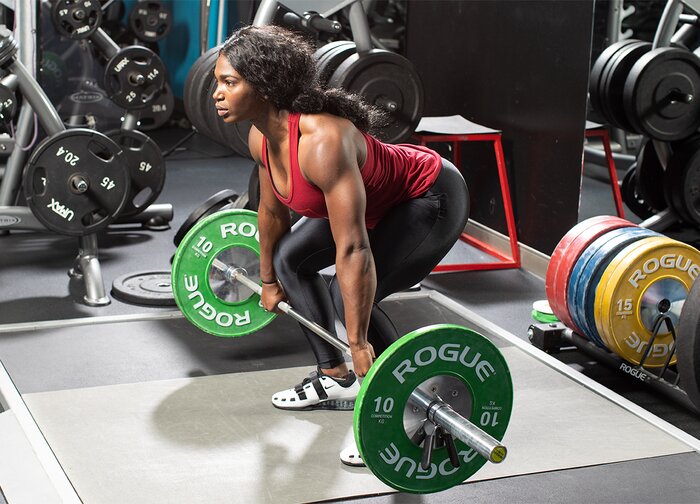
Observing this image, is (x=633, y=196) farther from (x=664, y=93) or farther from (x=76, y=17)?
(x=76, y=17)

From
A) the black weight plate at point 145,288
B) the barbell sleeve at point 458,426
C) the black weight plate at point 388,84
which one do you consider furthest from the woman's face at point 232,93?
the black weight plate at point 388,84

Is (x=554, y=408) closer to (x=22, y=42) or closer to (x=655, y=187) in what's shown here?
(x=655, y=187)

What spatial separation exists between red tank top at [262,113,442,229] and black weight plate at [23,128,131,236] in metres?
1.39

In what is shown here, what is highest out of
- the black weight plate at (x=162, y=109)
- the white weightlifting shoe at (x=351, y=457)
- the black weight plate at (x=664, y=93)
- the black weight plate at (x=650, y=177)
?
the black weight plate at (x=664, y=93)

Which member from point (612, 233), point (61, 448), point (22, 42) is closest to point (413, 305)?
point (612, 233)

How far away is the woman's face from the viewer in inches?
82.2

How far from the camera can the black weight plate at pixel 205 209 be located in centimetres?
396

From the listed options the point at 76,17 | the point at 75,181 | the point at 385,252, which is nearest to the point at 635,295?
the point at 385,252

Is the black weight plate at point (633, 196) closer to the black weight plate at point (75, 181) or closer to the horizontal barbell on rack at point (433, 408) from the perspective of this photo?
the black weight plate at point (75, 181)

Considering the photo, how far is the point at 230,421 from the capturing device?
259 centimetres

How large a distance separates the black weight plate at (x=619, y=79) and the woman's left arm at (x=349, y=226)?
6.70 ft

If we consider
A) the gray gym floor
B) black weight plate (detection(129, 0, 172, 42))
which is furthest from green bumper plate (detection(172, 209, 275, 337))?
black weight plate (detection(129, 0, 172, 42))

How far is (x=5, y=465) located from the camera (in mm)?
2283

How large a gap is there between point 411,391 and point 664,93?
2352 millimetres
